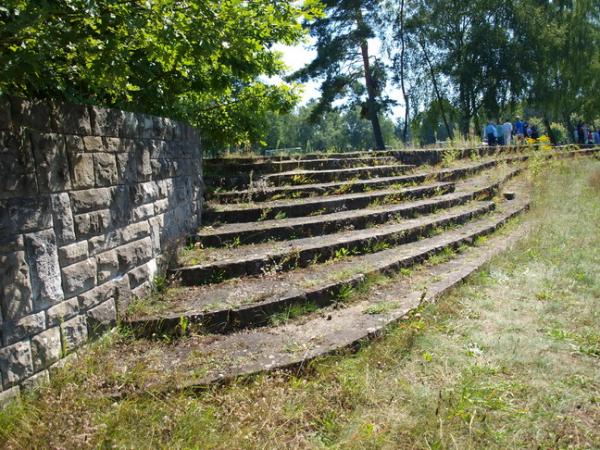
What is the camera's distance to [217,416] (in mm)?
2799

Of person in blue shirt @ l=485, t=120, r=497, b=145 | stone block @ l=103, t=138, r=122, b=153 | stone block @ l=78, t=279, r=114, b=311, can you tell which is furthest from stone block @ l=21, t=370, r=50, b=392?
person in blue shirt @ l=485, t=120, r=497, b=145

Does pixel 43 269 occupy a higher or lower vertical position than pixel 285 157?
lower

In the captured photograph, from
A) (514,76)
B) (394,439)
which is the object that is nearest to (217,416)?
(394,439)

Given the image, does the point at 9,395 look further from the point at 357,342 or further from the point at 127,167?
the point at 357,342

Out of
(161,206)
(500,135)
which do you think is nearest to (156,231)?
(161,206)

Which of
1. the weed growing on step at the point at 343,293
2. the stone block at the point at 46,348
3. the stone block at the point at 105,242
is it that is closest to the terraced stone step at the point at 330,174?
the weed growing on step at the point at 343,293

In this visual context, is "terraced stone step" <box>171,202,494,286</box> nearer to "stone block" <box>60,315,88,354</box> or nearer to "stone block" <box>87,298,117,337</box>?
"stone block" <box>87,298,117,337</box>

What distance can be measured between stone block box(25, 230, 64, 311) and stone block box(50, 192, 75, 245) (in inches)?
3.2

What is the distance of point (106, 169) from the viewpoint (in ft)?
12.7

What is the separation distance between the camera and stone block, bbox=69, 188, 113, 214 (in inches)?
137

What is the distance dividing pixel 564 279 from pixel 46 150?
198 inches

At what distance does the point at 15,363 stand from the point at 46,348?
0.25m

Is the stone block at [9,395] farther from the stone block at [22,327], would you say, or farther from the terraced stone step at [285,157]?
the terraced stone step at [285,157]

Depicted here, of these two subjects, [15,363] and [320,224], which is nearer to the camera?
[15,363]
